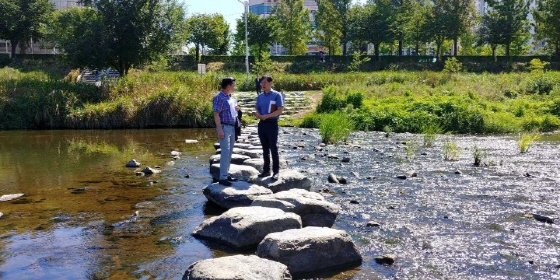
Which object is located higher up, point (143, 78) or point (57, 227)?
point (143, 78)

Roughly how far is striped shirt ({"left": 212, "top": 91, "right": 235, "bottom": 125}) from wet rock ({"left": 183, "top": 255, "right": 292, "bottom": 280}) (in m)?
3.90

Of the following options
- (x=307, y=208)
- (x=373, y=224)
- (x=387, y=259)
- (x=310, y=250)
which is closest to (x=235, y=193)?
(x=307, y=208)

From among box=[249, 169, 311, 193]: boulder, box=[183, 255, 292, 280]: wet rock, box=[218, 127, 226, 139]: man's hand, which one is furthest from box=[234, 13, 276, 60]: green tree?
box=[183, 255, 292, 280]: wet rock

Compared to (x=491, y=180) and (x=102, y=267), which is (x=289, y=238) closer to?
(x=102, y=267)

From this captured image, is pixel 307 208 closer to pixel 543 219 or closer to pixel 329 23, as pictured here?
pixel 543 219

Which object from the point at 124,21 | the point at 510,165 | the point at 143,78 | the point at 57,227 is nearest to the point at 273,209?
the point at 57,227

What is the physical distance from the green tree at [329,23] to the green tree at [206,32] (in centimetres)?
1416

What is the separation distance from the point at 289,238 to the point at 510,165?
A: 29.2 feet

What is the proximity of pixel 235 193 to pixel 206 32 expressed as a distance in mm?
65373

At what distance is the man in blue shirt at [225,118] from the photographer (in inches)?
364

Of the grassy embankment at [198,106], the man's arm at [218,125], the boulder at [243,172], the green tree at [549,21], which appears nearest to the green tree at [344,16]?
the green tree at [549,21]

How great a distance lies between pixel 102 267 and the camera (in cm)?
652

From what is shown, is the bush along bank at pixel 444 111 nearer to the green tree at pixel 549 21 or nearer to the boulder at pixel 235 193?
the boulder at pixel 235 193

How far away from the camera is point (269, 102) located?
9.50 meters
